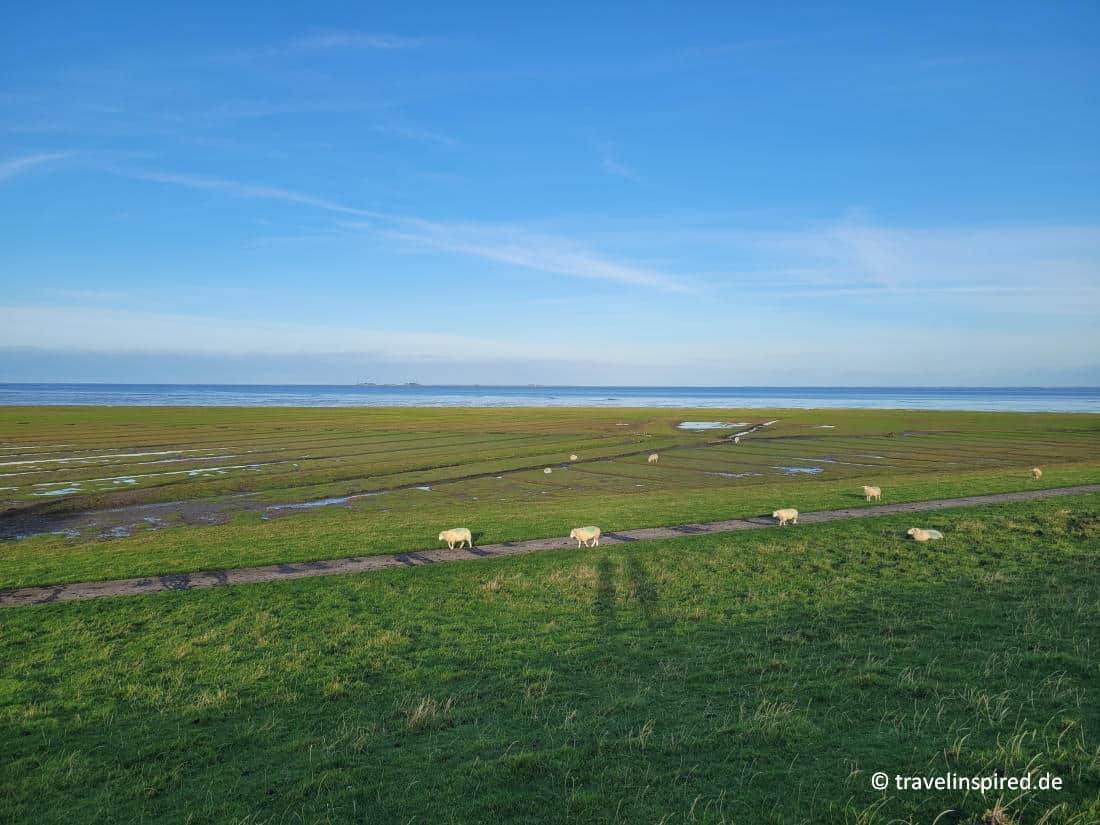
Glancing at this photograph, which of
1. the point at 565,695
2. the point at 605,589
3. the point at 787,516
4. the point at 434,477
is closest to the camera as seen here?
the point at 565,695

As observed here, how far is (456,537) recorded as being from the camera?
24.2 m

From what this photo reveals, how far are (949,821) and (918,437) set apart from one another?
83876 millimetres

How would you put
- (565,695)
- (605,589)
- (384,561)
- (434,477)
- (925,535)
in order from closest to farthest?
1. (565,695)
2. (605,589)
3. (384,561)
4. (925,535)
5. (434,477)

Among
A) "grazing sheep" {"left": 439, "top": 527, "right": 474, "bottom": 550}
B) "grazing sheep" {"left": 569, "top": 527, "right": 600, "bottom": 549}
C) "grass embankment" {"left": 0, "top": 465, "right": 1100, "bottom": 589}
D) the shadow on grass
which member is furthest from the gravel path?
the shadow on grass

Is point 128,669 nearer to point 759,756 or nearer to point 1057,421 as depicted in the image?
point 759,756

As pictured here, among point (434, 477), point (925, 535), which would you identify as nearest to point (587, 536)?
point (925, 535)

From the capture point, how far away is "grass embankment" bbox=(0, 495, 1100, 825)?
7770mm

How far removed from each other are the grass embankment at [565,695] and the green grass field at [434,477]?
7364 millimetres

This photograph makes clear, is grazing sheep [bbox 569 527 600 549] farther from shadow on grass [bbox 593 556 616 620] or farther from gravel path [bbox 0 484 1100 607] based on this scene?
shadow on grass [bbox 593 556 616 620]

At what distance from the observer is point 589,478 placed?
156 ft

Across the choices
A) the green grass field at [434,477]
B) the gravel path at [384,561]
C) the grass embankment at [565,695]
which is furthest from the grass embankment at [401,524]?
the grass embankment at [565,695]

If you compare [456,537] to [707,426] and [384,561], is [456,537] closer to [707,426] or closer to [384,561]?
[384,561]

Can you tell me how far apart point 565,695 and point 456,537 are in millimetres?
13557

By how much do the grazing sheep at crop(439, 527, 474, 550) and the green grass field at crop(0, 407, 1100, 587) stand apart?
3.35 feet
